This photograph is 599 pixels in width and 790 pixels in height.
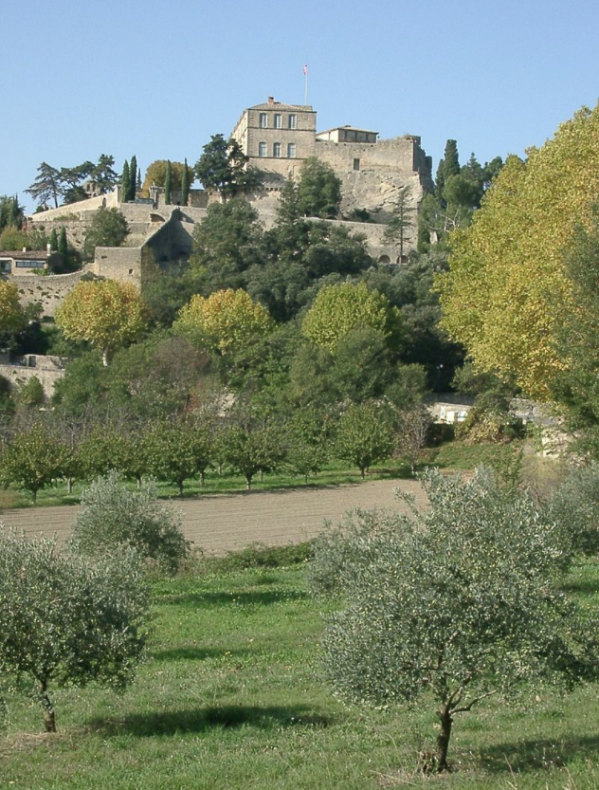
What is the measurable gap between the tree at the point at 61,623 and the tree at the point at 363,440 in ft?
103

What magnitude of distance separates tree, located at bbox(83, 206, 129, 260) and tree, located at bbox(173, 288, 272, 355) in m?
15.4

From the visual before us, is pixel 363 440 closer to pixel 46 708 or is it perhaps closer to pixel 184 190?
pixel 46 708

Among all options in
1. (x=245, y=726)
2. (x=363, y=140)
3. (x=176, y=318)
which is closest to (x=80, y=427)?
(x=176, y=318)

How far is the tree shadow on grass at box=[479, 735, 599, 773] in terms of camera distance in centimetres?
848

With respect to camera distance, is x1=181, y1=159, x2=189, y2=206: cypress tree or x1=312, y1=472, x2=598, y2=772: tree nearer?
x1=312, y1=472, x2=598, y2=772: tree

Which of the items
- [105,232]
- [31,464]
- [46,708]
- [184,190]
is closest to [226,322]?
[105,232]

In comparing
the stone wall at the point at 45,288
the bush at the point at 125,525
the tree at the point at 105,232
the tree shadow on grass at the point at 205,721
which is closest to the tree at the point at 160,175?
the tree at the point at 105,232

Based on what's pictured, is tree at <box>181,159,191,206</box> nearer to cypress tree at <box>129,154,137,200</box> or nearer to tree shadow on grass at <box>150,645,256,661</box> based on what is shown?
cypress tree at <box>129,154,137,200</box>

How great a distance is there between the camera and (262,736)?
33.0 feet

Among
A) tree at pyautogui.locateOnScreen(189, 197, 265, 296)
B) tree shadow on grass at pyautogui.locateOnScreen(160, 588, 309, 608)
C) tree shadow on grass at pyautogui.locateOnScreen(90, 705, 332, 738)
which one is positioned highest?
tree at pyautogui.locateOnScreen(189, 197, 265, 296)

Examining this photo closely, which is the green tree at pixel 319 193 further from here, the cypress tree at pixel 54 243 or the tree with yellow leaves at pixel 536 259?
the tree with yellow leaves at pixel 536 259

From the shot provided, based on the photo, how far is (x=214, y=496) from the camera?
36781 mm

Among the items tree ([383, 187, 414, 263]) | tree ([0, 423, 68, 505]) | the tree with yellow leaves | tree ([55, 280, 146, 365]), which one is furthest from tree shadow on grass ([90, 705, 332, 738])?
tree ([383, 187, 414, 263])

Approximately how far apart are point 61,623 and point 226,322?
4497 centimetres
